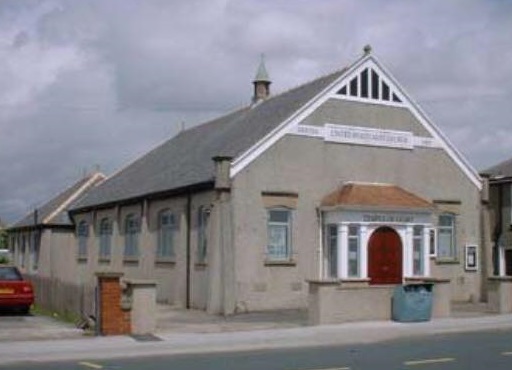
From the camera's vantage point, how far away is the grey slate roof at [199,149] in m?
28.6

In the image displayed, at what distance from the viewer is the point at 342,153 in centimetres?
2862

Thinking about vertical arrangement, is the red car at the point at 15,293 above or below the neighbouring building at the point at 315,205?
below

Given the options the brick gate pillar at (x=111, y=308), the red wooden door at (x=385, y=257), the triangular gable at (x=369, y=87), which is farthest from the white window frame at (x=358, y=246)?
the brick gate pillar at (x=111, y=308)

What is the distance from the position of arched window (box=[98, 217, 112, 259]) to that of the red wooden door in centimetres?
1422

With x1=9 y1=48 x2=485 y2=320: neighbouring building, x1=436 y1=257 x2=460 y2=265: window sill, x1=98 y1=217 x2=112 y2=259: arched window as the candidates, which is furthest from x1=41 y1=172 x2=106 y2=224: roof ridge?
x1=436 y1=257 x2=460 y2=265: window sill

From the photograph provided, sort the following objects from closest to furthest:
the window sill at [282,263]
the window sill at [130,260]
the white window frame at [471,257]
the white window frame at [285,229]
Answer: the window sill at [282,263]
the white window frame at [285,229]
the white window frame at [471,257]
the window sill at [130,260]

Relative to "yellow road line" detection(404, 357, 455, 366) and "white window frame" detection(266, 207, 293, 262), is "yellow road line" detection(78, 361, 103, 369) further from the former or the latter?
"white window frame" detection(266, 207, 293, 262)

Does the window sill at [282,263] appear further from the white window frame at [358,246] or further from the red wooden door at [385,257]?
the red wooden door at [385,257]

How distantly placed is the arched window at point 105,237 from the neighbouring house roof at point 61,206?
6.53 m

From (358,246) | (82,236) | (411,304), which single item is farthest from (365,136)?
(82,236)

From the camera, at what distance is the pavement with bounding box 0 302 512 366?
54.4 feet

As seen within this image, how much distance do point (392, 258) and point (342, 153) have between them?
393 cm

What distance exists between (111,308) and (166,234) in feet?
39.5

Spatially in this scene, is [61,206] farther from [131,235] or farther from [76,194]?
[131,235]
